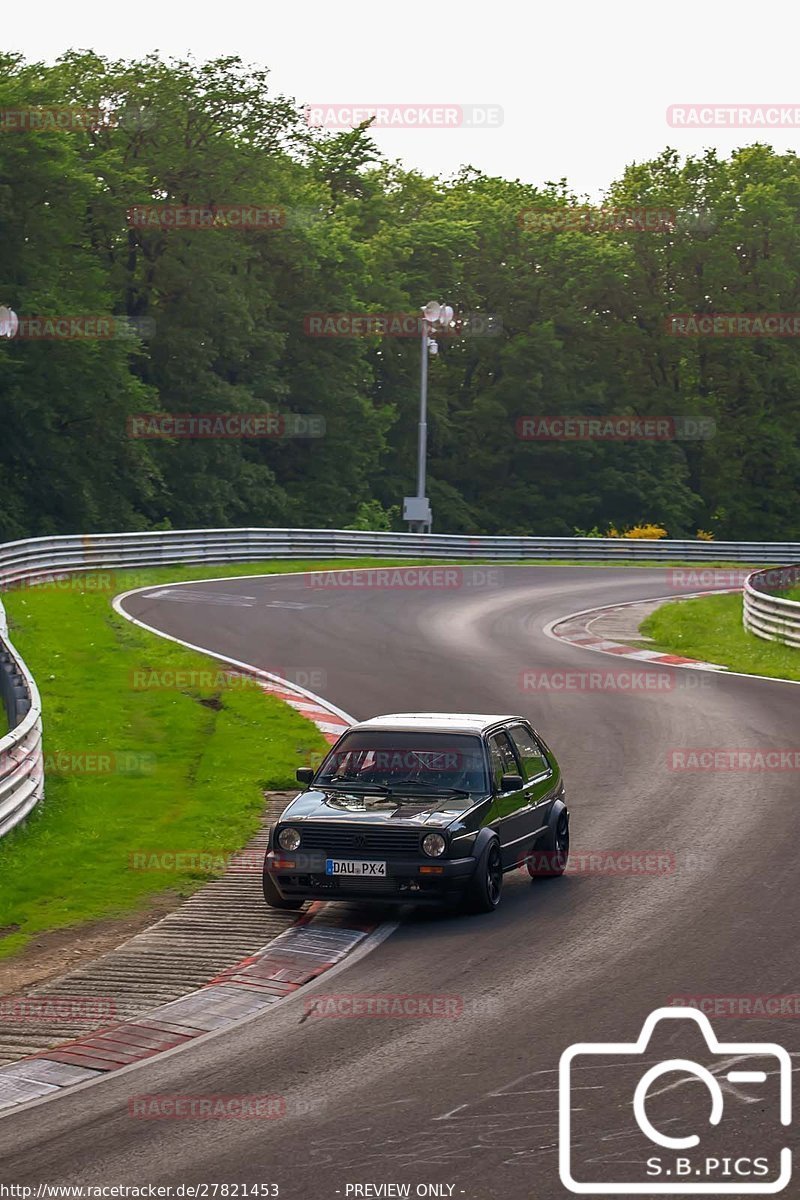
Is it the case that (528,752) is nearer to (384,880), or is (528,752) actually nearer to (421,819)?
(421,819)

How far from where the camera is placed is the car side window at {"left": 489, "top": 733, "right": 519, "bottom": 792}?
13812 millimetres

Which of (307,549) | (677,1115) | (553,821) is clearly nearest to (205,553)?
(307,549)

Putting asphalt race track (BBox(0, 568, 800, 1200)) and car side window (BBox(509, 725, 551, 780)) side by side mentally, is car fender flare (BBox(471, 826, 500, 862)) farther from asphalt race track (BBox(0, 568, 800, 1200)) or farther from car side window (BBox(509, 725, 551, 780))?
car side window (BBox(509, 725, 551, 780))

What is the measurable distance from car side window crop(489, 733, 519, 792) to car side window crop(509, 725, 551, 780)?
15cm

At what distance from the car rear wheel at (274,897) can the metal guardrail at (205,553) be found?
129 inches

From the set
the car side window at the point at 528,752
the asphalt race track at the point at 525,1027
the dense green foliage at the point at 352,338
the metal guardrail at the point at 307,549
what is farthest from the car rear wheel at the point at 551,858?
the dense green foliage at the point at 352,338

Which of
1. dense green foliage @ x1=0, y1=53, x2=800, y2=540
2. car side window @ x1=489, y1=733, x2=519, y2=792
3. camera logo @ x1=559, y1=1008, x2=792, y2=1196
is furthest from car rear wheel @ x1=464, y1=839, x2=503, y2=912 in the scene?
dense green foliage @ x1=0, y1=53, x2=800, y2=540

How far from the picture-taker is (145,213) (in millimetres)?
59656

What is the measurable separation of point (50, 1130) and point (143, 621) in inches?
913

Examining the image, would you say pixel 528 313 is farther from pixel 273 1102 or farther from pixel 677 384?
pixel 273 1102

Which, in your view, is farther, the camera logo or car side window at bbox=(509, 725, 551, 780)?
car side window at bbox=(509, 725, 551, 780)

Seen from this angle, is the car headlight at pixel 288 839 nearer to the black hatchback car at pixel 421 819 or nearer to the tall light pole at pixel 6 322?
the black hatchback car at pixel 421 819

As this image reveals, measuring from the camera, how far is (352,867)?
12.7 m

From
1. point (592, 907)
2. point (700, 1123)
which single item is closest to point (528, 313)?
point (592, 907)
